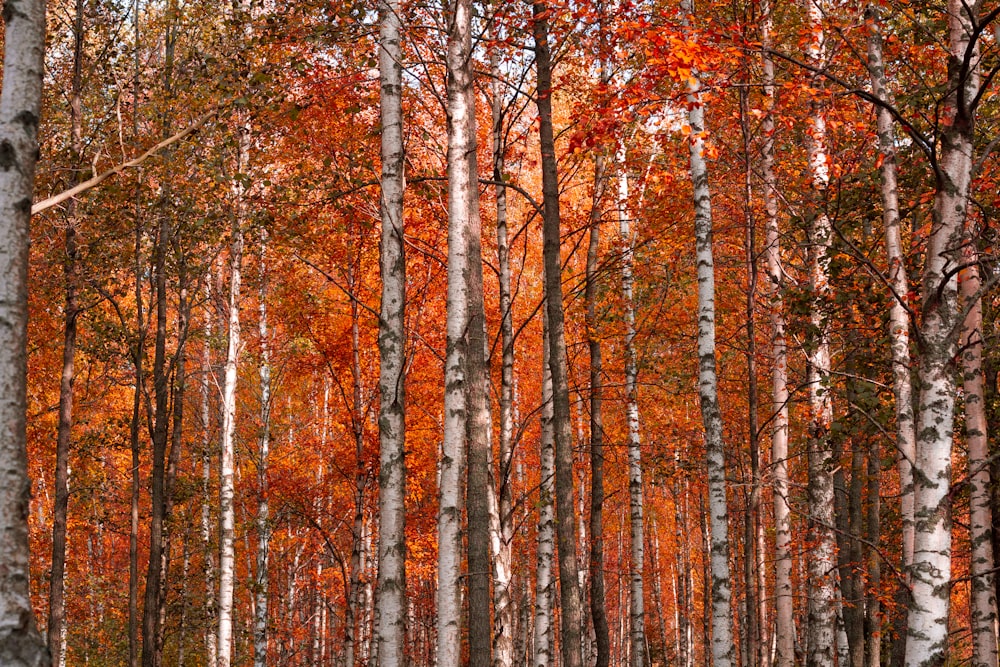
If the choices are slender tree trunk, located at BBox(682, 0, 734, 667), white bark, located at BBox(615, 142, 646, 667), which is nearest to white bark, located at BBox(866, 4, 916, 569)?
slender tree trunk, located at BBox(682, 0, 734, 667)

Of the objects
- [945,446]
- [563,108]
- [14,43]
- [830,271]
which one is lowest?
[945,446]

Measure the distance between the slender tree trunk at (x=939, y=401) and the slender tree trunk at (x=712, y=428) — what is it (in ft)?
11.4

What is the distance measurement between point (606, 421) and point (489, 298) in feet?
34.5

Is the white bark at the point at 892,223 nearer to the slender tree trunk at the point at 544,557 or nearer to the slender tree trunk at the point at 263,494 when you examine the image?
the slender tree trunk at the point at 544,557

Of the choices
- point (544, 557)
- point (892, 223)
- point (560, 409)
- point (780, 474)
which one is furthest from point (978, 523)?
point (544, 557)

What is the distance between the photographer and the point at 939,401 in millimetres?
5211

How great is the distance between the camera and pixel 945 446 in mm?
5152

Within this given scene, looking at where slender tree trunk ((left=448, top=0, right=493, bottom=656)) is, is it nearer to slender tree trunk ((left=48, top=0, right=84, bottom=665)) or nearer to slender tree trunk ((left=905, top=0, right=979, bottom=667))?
slender tree trunk ((left=905, top=0, right=979, bottom=667))

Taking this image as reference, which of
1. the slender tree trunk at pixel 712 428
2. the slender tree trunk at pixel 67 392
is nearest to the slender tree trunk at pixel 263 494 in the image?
the slender tree trunk at pixel 67 392

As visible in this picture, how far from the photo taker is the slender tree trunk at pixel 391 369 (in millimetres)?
7160

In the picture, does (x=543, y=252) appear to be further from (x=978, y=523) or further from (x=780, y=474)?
(x=978, y=523)

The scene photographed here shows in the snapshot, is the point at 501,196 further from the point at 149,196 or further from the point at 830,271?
the point at 149,196

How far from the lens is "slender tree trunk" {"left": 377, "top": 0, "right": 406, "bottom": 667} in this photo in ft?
23.5

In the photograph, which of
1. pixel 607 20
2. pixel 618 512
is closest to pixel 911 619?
pixel 607 20
